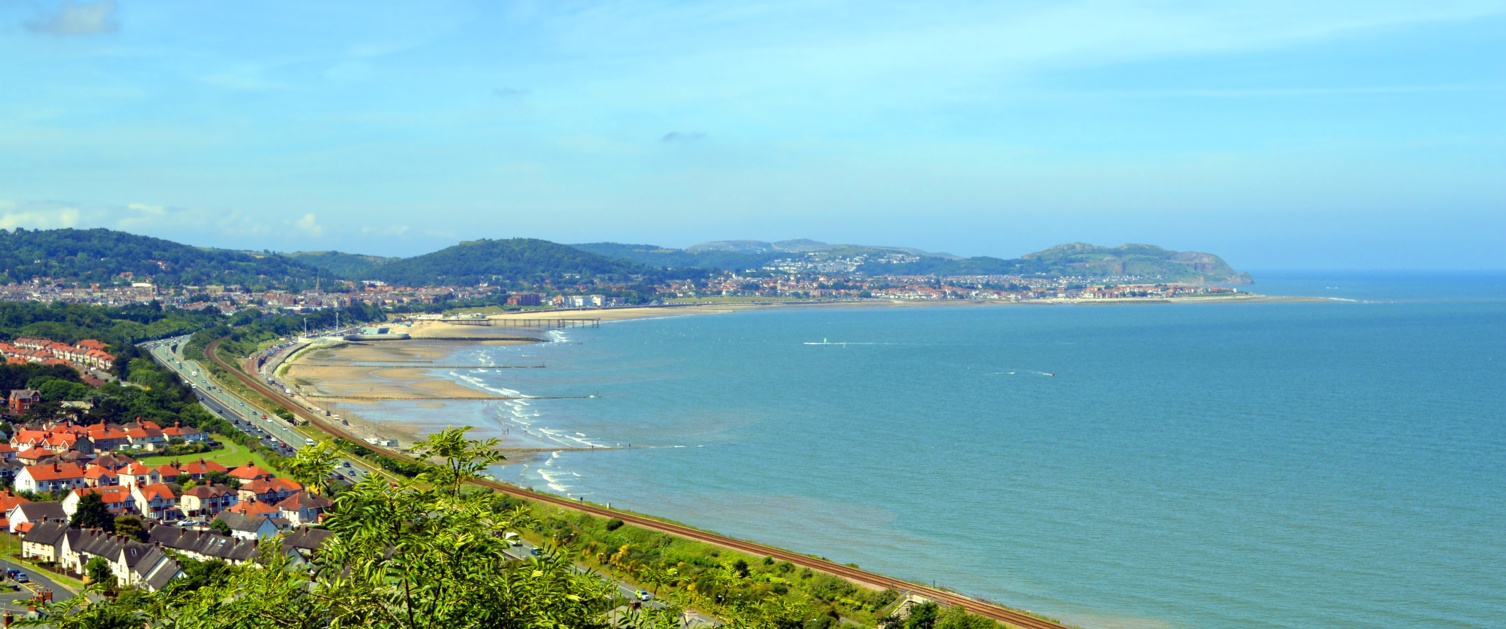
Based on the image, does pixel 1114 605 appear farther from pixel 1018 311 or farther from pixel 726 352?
pixel 1018 311

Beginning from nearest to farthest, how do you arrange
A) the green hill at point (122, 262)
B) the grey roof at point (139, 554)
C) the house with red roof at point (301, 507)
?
the grey roof at point (139, 554) → the house with red roof at point (301, 507) → the green hill at point (122, 262)

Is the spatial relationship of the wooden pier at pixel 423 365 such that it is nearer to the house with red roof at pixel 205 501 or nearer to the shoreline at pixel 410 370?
the shoreline at pixel 410 370

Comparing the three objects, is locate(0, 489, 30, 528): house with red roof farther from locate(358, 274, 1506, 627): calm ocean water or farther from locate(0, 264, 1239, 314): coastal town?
locate(0, 264, 1239, 314): coastal town

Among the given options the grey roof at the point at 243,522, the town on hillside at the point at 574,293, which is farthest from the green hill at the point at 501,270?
the grey roof at the point at 243,522

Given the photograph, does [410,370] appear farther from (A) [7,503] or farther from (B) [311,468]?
(B) [311,468]

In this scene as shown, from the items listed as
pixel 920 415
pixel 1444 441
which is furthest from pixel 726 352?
pixel 1444 441

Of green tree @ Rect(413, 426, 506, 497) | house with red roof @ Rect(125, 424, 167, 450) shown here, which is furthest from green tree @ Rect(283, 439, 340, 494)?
house with red roof @ Rect(125, 424, 167, 450)

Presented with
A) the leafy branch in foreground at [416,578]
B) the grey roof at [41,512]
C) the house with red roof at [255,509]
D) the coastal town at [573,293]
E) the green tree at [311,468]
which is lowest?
the house with red roof at [255,509]
